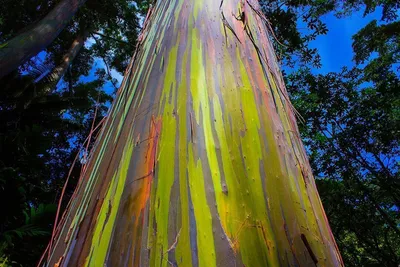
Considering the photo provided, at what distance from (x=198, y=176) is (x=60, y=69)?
933cm

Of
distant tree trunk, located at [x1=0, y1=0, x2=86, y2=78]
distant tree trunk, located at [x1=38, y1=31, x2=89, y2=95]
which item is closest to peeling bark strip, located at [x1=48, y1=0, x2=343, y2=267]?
distant tree trunk, located at [x1=0, y1=0, x2=86, y2=78]

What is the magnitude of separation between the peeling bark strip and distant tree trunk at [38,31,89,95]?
7487 millimetres

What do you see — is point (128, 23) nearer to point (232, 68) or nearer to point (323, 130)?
point (323, 130)

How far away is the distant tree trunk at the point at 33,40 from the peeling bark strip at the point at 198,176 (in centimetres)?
529

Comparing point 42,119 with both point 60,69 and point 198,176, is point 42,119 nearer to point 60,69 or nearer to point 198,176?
point 60,69

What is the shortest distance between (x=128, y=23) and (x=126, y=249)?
10773 mm

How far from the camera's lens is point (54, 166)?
9.47 m

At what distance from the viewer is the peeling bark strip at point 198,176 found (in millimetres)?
656

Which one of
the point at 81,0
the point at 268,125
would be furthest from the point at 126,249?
the point at 81,0

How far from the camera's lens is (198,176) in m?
0.75

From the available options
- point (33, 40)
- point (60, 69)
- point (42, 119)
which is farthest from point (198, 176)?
point (60, 69)

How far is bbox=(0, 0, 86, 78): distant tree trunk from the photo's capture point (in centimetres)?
548

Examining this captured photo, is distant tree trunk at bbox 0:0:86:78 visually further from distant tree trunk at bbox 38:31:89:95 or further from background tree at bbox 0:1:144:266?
distant tree trunk at bbox 38:31:89:95

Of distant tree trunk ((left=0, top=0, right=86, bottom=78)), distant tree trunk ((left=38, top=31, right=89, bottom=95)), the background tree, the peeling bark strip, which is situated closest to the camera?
the peeling bark strip
